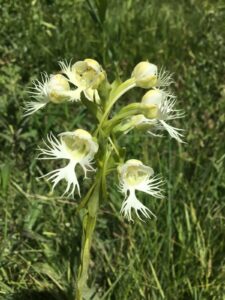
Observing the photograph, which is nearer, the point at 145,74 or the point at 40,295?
the point at 145,74

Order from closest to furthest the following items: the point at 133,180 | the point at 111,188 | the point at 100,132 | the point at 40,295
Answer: the point at 100,132
the point at 133,180
the point at 40,295
the point at 111,188

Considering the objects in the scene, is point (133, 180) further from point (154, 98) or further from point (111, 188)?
point (111, 188)

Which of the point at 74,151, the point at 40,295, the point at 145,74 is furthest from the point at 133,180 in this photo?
the point at 40,295

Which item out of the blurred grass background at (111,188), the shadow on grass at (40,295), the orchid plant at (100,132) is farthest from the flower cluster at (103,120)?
the shadow on grass at (40,295)

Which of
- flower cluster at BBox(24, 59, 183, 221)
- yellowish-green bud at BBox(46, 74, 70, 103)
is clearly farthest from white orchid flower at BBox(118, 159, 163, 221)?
yellowish-green bud at BBox(46, 74, 70, 103)

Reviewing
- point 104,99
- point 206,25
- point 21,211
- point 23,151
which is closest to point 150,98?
point 104,99

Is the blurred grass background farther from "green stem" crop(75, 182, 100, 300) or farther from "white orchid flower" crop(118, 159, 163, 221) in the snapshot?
"white orchid flower" crop(118, 159, 163, 221)

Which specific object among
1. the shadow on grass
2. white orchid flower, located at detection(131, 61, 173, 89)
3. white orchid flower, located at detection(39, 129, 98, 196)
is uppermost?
white orchid flower, located at detection(131, 61, 173, 89)
